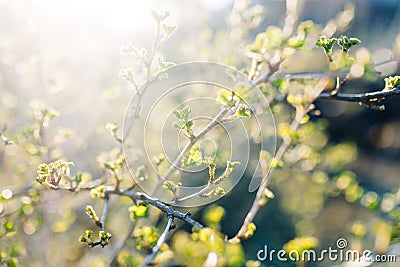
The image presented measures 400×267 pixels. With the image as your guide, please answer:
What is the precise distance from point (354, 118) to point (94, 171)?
95.2 inches

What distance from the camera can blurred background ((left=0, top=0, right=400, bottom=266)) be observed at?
1.86 meters

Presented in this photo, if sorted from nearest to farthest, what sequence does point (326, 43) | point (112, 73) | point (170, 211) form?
1. point (170, 211)
2. point (326, 43)
3. point (112, 73)

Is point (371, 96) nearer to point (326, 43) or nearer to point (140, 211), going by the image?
point (326, 43)

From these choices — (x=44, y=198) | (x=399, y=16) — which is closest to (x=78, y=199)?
(x=44, y=198)

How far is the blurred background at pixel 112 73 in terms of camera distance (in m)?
1.86

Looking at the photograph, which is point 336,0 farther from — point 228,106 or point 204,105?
point 228,106

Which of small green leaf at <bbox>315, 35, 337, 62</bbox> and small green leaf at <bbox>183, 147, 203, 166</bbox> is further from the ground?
small green leaf at <bbox>315, 35, 337, 62</bbox>

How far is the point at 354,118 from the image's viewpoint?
4.14m

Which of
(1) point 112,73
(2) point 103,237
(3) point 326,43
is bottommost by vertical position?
(1) point 112,73

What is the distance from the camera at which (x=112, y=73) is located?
2357 mm

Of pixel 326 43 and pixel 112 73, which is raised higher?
pixel 326 43

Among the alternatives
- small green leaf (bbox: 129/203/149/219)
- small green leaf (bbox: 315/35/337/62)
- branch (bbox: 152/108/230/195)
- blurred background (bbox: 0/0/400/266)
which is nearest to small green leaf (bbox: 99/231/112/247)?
small green leaf (bbox: 129/203/149/219)

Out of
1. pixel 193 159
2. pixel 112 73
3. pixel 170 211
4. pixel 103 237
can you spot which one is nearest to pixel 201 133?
pixel 193 159

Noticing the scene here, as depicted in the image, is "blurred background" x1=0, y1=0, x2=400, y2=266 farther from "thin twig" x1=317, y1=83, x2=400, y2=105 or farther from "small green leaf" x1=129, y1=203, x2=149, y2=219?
"small green leaf" x1=129, y1=203, x2=149, y2=219
